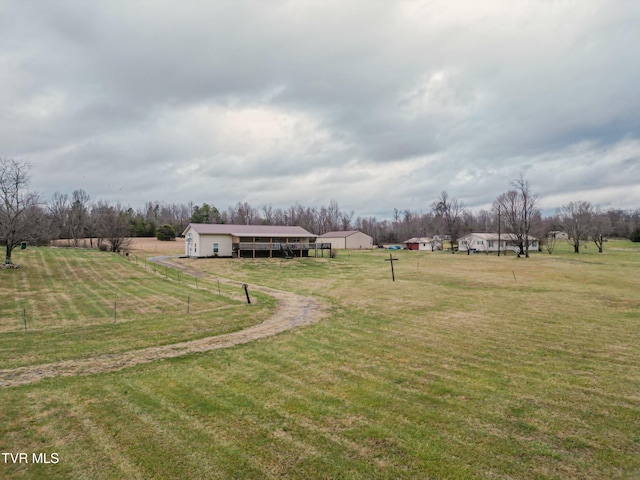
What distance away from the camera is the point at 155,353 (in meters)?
9.69

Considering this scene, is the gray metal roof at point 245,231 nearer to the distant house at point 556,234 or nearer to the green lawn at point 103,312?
the green lawn at point 103,312

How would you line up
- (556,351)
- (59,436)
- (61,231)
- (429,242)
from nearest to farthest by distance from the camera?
(59,436)
(556,351)
(61,231)
(429,242)

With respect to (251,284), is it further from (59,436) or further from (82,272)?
(59,436)

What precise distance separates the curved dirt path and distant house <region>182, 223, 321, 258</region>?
26.5 metres

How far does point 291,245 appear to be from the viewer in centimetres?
4403

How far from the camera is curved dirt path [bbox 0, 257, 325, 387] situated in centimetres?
802

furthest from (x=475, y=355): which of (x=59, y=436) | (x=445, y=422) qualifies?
(x=59, y=436)

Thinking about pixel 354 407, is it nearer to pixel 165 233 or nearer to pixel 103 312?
pixel 103 312

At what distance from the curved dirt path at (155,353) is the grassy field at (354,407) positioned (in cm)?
56

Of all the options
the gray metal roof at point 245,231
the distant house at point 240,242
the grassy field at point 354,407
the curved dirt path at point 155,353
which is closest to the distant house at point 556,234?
the gray metal roof at point 245,231

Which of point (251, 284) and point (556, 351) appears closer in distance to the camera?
point (556, 351)

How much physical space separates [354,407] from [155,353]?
6.18 meters

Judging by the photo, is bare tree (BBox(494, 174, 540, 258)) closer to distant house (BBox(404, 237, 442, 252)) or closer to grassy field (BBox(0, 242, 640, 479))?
distant house (BBox(404, 237, 442, 252))

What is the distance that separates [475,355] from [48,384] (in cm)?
1042
